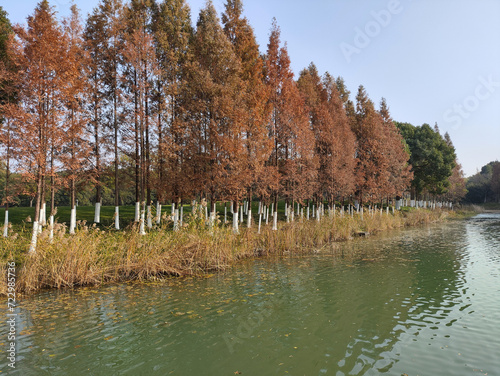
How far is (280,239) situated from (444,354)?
1331cm

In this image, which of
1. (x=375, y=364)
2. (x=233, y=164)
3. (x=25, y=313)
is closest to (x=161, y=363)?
(x=375, y=364)

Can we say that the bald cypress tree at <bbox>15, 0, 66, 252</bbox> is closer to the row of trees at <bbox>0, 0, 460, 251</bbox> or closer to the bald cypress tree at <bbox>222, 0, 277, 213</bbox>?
the row of trees at <bbox>0, 0, 460, 251</bbox>

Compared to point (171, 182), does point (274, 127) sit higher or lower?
higher

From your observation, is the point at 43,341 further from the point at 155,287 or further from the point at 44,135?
the point at 44,135

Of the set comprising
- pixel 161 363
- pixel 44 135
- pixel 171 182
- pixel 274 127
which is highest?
pixel 274 127

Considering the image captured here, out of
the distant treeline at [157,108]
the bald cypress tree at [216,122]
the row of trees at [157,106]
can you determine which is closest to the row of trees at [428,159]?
the distant treeline at [157,108]

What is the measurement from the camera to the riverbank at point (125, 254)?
37.2 feet

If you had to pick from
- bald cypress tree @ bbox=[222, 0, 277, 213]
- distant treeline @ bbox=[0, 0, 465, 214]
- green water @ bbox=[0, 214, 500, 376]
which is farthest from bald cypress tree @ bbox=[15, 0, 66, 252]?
bald cypress tree @ bbox=[222, 0, 277, 213]

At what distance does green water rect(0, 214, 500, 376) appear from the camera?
238 inches

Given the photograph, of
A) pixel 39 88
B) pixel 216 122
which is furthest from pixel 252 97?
pixel 39 88

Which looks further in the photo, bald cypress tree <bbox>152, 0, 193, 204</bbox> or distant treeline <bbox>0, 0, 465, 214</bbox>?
bald cypress tree <bbox>152, 0, 193, 204</bbox>

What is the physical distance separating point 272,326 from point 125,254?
310 inches

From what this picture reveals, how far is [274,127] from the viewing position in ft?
89.6

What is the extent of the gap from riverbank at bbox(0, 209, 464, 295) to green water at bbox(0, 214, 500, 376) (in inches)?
34.4
